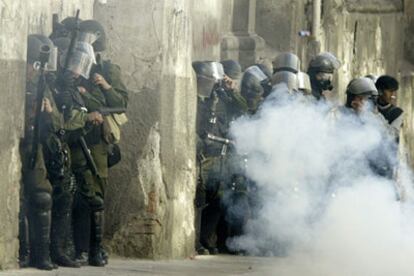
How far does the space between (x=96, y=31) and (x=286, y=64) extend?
449 cm

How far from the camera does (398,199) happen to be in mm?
18984

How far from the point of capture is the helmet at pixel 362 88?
1977 centimetres

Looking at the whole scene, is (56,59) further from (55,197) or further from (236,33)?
(236,33)

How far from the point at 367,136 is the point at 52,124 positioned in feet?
14.3

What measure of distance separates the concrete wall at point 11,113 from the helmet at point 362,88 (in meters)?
5.08

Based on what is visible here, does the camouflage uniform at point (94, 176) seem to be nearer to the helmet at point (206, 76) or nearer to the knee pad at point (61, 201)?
the knee pad at point (61, 201)

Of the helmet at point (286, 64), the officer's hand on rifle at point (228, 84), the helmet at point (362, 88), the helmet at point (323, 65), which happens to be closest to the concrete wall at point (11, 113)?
the officer's hand on rifle at point (228, 84)

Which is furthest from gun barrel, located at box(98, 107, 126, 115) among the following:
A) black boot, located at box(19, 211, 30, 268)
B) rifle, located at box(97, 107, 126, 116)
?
black boot, located at box(19, 211, 30, 268)

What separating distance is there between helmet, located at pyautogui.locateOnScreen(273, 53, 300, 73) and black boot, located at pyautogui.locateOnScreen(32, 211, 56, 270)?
226 inches

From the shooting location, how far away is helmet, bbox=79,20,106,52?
55.1ft

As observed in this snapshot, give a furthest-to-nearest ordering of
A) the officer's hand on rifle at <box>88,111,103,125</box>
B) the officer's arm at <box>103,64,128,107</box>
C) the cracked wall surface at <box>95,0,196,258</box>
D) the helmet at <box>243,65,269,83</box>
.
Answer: the helmet at <box>243,65,269,83</box> < the cracked wall surface at <box>95,0,196,258</box> < the officer's arm at <box>103,64,128,107</box> < the officer's hand on rifle at <box>88,111,103,125</box>

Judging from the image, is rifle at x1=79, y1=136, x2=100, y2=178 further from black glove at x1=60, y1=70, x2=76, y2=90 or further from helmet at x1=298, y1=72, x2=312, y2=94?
helmet at x1=298, y1=72, x2=312, y2=94

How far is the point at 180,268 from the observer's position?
675 inches

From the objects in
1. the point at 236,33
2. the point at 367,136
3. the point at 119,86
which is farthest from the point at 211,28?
the point at 119,86
